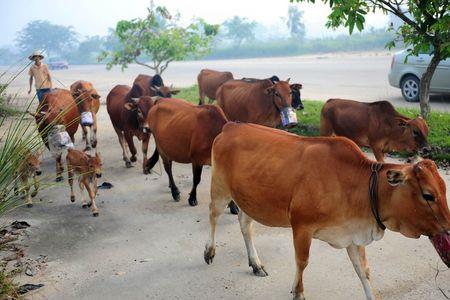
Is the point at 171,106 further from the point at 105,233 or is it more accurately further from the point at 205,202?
the point at 105,233

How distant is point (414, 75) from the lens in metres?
14.0

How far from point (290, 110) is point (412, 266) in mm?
4114

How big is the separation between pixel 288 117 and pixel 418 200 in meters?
5.11

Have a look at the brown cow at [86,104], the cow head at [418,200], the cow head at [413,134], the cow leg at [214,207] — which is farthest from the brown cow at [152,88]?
the cow head at [418,200]

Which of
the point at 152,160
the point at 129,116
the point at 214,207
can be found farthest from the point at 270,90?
the point at 214,207

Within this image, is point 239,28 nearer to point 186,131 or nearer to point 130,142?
point 130,142

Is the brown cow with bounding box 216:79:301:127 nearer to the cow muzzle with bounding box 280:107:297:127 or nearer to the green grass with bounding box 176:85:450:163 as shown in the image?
the cow muzzle with bounding box 280:107:297:127

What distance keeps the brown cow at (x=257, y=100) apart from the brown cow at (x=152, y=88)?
3.82ft

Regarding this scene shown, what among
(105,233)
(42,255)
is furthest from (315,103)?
(42,255)

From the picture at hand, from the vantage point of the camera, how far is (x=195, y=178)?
7598 mm

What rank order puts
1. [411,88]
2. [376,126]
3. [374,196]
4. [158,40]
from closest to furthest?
[374,196]
[376,126]
[411,88]
[158,40]

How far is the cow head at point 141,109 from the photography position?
360 inches

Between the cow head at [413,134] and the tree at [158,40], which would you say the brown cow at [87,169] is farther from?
the tree at [158,40]

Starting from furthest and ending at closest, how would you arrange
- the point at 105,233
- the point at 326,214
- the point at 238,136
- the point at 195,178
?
the point at 195,178, the point at 105,233, the point at 238,136, the point at 326,214
